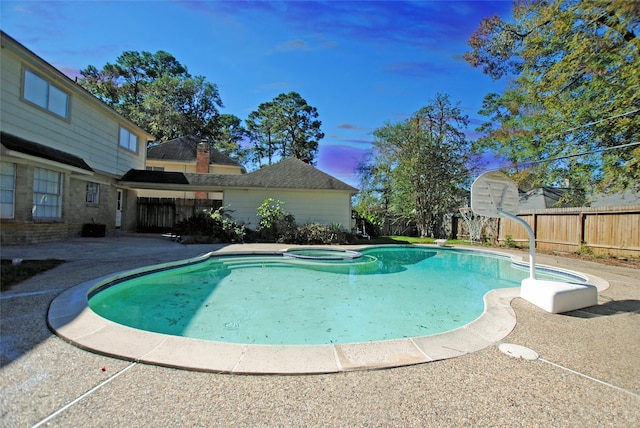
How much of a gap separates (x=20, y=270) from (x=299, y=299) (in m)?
5.43

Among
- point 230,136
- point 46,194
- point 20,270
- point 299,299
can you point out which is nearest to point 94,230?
point 46,194

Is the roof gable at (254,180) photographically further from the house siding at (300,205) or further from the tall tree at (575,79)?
the tall tree at (575,79)

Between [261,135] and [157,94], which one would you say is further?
[261,135]

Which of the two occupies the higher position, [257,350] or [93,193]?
[93,193]

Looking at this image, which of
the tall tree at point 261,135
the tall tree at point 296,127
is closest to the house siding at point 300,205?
the tall tree at point 296,127

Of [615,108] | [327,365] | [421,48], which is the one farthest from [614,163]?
[327,365]

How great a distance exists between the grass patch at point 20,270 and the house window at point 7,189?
3559 millimetres

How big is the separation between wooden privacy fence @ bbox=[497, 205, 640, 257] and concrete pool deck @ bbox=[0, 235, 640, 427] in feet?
33.6

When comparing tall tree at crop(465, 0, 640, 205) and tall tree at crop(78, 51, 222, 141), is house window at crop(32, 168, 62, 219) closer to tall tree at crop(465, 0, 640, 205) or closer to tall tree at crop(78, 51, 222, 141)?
tall tree at crop(465, 0, 640, 205)

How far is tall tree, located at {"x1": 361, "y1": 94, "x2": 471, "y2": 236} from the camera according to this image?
772 inches

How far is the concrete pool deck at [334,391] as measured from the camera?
80.2 inches

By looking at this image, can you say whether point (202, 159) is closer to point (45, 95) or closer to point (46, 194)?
point (45, 95)

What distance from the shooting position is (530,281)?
201 inches

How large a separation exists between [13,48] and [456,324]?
13.4 meters
